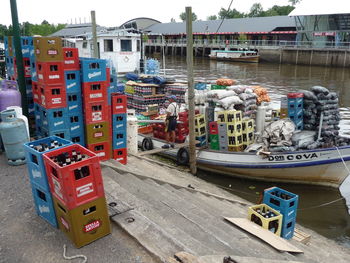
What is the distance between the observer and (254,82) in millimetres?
33062

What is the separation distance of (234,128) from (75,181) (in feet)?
23.8

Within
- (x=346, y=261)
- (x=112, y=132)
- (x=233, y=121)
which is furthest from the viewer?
(x=233, y=121)

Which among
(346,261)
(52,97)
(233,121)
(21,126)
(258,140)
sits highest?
(52,97)

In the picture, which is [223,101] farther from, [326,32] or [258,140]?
[326,32]

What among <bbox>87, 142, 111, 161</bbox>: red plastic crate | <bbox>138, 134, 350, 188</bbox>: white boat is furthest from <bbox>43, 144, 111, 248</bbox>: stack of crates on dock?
<bbox>138, 134, 350, 188</bbox>: white boat

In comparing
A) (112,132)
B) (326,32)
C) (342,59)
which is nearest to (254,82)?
(342,59)

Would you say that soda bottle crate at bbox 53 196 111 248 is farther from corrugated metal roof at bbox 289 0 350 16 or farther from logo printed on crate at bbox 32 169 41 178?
corrugated metal roof at bbox 289 0 350 16

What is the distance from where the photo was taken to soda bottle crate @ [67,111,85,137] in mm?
7707

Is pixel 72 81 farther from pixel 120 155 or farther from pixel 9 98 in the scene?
pixel 120 155

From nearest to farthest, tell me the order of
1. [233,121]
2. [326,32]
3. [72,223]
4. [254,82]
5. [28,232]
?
1. [72,223]
2. [28,232]
3. [233,121]
4. [254,82]
5. [326,32]

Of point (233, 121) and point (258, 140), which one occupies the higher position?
point (233, 121)

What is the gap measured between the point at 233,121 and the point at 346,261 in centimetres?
529

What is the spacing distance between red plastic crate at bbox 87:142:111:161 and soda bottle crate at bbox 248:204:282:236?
3.81 m

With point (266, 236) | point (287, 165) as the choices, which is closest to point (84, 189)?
point (266, 236)
